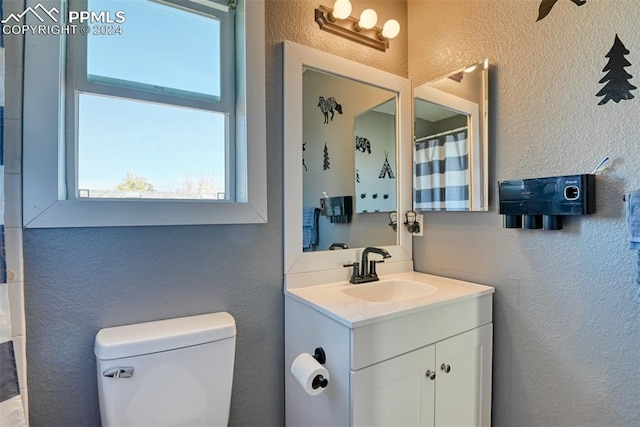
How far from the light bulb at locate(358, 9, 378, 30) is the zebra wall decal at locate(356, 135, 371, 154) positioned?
1.80 ft

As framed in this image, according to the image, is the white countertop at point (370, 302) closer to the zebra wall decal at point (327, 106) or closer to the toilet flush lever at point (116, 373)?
the toilet flush lever at point (116, 373)

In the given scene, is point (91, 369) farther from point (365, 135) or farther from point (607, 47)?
point (607, 47)

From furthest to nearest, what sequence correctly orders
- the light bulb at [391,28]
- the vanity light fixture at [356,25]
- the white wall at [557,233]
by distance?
1. the light bulb at [391,28]
2. the vanity light fixture at [356,25]
3. the white wall at [557,233]

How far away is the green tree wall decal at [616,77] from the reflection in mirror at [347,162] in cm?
89

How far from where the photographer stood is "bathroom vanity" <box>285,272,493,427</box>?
0.99 m

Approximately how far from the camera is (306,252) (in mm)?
1411

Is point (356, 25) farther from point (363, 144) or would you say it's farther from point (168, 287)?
point (168, 287)

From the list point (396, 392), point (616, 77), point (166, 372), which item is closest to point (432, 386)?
point (396, 392)

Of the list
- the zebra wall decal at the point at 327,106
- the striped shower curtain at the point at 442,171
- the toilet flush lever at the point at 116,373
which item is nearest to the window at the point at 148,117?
the zebra wall decal at the point at 327,106

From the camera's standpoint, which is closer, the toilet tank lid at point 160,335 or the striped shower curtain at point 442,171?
the toilet tank lid at point 160,335

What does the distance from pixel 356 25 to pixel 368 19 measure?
0.07 meters

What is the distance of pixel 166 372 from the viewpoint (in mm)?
985

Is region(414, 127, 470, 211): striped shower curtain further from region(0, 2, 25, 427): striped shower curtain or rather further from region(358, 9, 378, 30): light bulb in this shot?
region(0, 2, 25, 427): striped shower curtain

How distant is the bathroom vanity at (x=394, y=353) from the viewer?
0.99 metres
